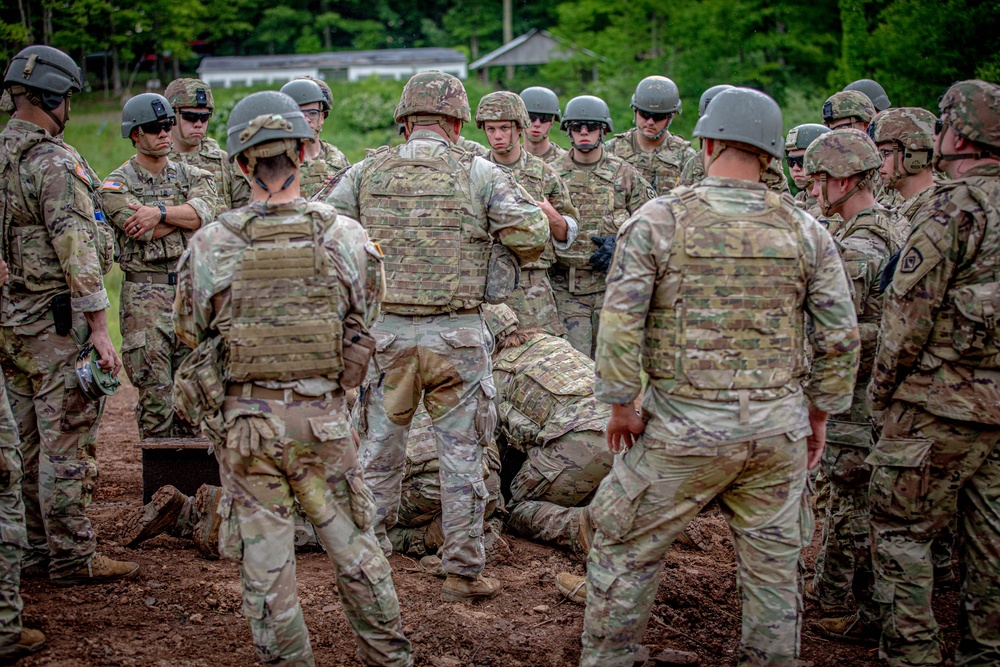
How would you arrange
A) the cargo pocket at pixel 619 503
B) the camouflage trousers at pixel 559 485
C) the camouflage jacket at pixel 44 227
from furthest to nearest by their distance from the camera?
the camouflage trousers at pixel 559 485
the camouflage jacket at pixel 44 227
the cargo pocket at pixel 619 503

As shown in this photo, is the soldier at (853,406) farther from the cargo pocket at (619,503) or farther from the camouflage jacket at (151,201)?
the camouflage jacket at (151,201)

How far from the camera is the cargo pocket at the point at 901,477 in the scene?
4473 millimetres

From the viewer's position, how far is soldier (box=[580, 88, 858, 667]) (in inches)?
156

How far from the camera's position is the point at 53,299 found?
541 cm

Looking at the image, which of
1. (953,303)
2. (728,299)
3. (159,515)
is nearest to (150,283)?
(159,515)

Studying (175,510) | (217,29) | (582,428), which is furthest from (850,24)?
(217,29)

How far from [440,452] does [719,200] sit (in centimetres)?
233

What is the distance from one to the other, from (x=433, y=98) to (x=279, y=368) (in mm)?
2108

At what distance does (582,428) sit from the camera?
20.5ft

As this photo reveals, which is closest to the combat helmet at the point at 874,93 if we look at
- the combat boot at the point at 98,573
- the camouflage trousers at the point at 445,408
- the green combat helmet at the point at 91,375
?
the camouflage trousers at the point at 445,408

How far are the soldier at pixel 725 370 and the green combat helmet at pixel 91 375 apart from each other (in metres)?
3.05

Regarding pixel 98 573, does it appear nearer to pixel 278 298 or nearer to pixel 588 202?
pixel 278 298

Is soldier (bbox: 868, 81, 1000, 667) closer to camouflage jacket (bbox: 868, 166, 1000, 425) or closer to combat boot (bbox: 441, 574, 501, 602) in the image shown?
camouflage jacket (bbox: 868, 166, 1000, 425)

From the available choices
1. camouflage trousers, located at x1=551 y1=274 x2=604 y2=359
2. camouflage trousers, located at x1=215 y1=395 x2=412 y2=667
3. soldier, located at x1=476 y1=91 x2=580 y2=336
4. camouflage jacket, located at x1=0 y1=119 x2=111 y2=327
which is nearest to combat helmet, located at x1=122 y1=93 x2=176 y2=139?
camouflage jacket, located at x1=0 y1=119 x2=111 y2=327
